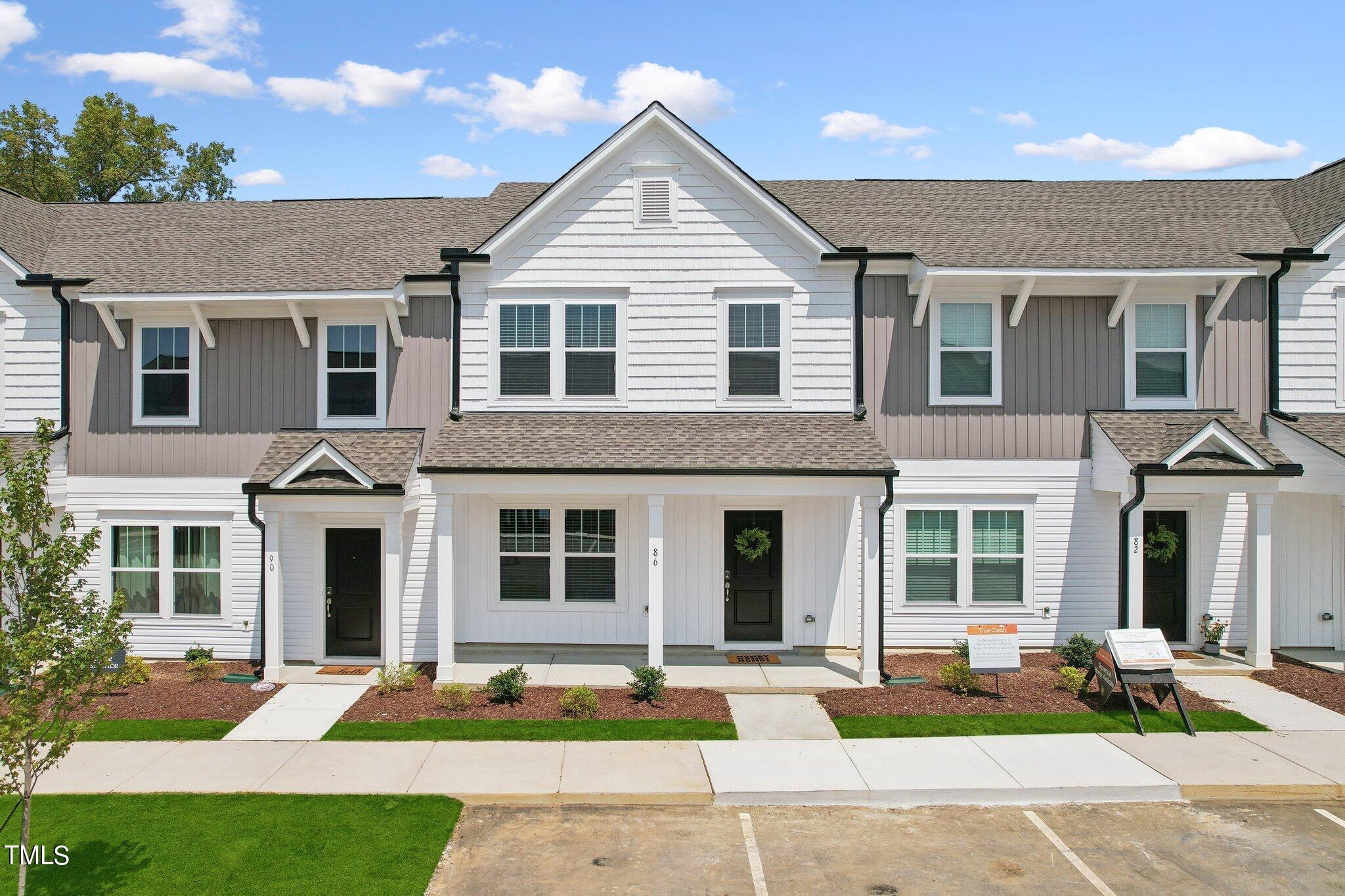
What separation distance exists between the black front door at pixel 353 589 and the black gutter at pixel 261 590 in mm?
1021

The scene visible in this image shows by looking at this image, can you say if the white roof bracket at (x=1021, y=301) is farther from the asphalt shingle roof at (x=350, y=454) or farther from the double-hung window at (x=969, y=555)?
the asphalt shingle roof at (x=350, y=454)

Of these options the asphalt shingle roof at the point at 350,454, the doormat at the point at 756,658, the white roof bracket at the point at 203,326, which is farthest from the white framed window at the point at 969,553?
the white roof bracket at the point at 203,326

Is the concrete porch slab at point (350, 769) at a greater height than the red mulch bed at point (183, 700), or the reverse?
the red mulch bed at point (183, 700)

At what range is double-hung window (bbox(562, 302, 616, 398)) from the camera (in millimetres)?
14586

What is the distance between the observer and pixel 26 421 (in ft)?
48.4

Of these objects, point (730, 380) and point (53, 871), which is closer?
point (53, 871)

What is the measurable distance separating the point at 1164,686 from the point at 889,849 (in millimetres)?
6122

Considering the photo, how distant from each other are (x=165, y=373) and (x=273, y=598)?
4625mm

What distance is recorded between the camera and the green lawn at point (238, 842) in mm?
7348

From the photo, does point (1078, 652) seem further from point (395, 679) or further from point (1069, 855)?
point (395, 679)

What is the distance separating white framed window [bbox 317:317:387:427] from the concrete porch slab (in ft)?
19.1

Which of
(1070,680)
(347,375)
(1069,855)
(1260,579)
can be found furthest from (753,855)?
(347,375)

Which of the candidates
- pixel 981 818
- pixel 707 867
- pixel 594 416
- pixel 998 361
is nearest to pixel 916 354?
pixel 998 361

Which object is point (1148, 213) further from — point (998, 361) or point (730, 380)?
point (730, 380)
